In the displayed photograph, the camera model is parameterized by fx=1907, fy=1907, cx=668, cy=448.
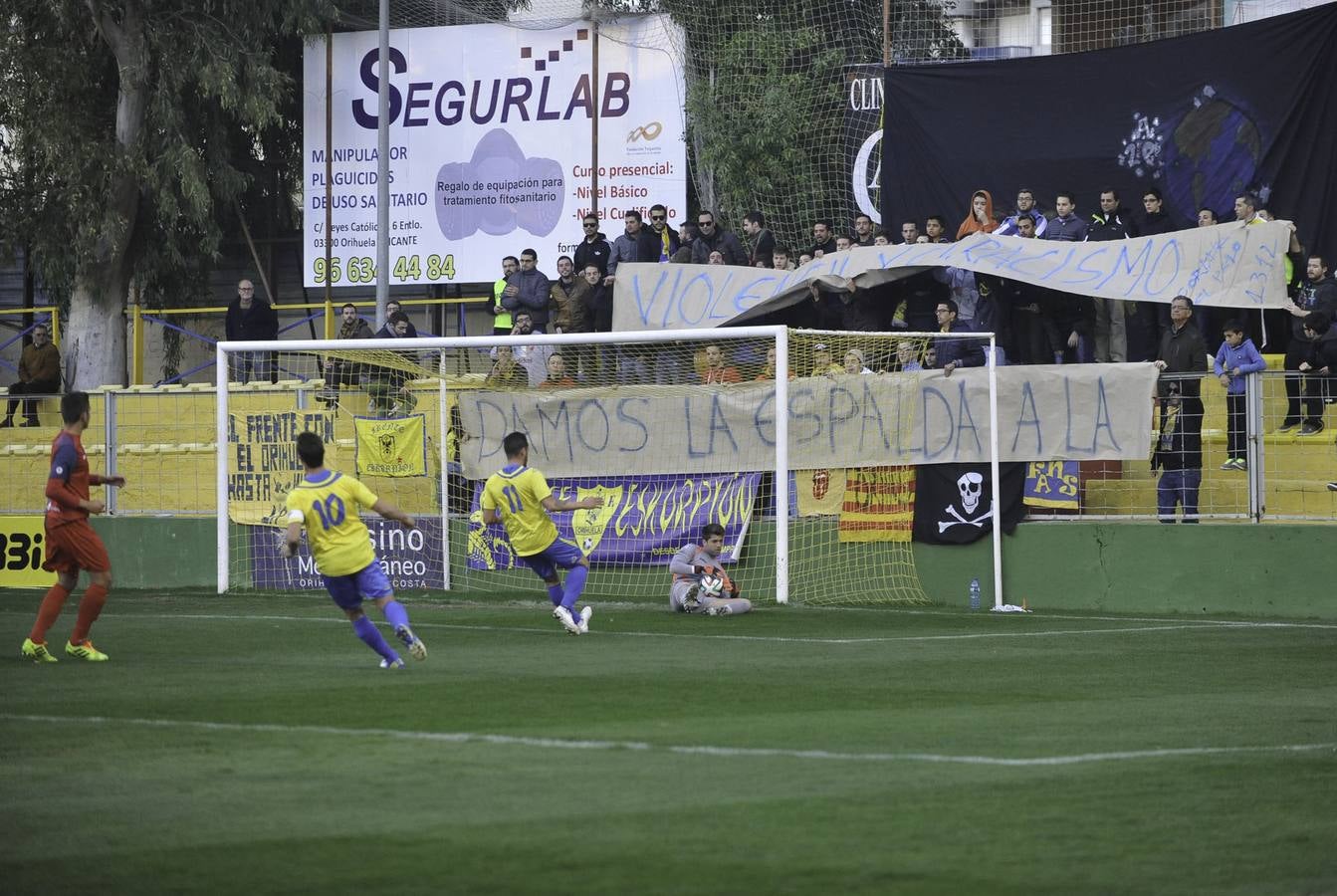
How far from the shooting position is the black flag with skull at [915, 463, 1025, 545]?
2009 centimetres

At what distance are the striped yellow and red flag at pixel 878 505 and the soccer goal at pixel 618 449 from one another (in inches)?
0.8

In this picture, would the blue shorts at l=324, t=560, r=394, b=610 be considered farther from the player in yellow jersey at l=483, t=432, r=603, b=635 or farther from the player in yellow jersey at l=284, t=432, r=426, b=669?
the player in yellow jersey at l=483, t=432, r=603, b=635

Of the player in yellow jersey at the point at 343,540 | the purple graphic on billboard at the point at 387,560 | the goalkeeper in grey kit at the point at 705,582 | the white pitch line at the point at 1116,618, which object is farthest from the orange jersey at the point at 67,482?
the purple graphic on billboard at the point at 387,560

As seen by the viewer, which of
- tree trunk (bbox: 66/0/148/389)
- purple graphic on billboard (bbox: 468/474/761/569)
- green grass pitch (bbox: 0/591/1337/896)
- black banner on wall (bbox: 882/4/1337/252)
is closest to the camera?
green grass pitch (bbox: 0/591/1337/896)

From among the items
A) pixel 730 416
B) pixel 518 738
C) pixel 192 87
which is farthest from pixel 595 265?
pixel 518 738

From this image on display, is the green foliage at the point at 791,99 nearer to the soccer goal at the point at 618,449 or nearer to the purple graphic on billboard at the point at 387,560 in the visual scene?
the soccer goal at the point at 618,449

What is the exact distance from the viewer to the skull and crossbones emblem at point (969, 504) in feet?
66.0

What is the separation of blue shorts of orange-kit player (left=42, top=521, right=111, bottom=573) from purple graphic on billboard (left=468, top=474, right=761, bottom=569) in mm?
7057

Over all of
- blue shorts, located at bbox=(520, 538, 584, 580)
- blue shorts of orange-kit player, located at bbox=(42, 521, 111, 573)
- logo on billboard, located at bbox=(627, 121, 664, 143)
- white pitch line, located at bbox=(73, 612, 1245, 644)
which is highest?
logo on billboard, located at bbox=(627, 121, 664, 143)

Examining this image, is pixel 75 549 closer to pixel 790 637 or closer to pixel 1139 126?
pixel 790 637

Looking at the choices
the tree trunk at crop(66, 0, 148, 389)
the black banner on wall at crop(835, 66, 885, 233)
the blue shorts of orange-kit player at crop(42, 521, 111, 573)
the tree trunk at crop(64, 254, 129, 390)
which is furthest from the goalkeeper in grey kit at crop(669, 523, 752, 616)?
the tree trunk at crop(64, 254, 129, 390)

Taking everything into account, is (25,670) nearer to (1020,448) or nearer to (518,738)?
(518,738)

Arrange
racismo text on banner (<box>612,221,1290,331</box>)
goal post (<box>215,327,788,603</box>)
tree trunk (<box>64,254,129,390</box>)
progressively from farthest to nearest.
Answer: tree trunk (<box>64,254,129,390</box>) → goal post (<box>215,327,788,603</box>) → racismo text on banner (<box>612,221,1290,331</box>)

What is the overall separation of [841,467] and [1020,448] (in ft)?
6.28
